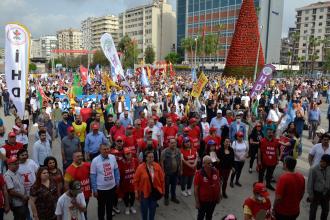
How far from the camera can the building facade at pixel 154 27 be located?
110750 millimetres

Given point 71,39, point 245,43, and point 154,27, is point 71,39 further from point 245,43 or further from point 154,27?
point 245,43

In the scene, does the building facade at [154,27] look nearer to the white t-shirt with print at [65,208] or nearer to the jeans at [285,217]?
the jeans at [285,217]

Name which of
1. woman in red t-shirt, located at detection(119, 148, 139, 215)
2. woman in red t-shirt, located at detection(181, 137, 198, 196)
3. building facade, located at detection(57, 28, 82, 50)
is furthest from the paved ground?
building facade, located at detection(57, 28, 82, 50)

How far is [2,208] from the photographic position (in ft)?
13.9

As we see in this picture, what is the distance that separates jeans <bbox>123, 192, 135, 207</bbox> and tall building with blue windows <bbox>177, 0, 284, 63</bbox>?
70106 mm

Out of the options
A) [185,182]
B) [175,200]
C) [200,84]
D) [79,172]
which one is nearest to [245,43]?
[200,84]

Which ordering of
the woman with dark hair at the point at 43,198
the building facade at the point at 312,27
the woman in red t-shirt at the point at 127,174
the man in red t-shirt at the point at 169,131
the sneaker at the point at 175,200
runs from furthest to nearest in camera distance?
the building facade at the point at 312,27
the man in red t-shirt at the point at 169,131
the sneaker at the point at 175,200
the woman in red t-shirt at the point at 127,174
the woman with dark hair at the point at 43,198

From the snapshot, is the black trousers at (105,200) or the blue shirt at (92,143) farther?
the blue shirt at (92,143)

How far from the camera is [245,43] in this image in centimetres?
3359

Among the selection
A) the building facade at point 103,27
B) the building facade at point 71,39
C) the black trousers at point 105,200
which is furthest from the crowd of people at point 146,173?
the building facade at point 71,39

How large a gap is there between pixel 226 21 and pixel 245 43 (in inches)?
2125

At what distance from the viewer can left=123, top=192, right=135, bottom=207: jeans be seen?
225 inches

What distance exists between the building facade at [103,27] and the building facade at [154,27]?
2303 cm

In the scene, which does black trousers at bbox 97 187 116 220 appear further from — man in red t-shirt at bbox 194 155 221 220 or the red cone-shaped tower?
the red cone-shaped tower
